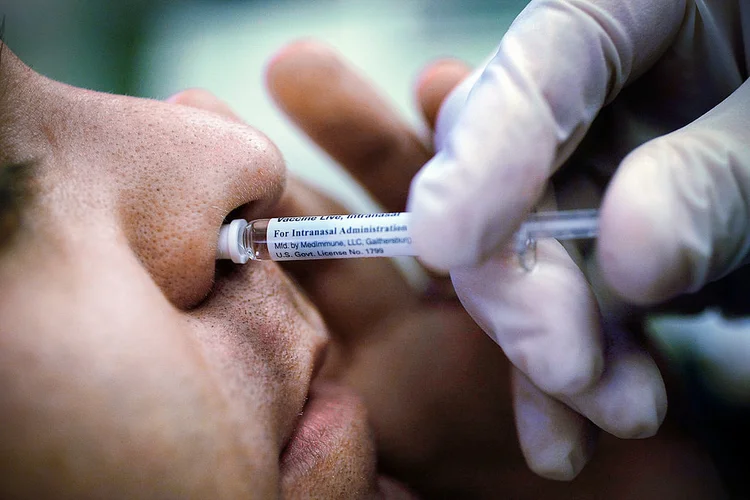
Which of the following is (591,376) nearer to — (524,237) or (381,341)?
(524,237)

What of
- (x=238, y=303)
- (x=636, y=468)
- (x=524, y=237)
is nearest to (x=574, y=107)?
(x=524, y=237)

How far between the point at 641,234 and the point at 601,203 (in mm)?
106

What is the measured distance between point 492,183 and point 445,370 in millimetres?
396

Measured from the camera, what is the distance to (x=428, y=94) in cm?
101

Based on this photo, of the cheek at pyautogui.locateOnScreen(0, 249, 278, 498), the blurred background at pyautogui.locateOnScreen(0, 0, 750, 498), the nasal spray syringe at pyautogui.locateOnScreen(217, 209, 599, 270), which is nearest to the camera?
the cheek at pyautogui.locateOnScreen(0, 249, 278, 498)

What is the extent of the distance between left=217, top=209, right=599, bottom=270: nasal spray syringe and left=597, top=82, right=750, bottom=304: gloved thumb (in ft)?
0.30

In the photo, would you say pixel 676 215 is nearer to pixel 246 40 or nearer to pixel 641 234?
pixel 641 234

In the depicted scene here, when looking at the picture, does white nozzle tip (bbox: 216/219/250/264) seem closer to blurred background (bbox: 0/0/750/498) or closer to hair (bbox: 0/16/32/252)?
hair (bbox: 0/16/32/252)

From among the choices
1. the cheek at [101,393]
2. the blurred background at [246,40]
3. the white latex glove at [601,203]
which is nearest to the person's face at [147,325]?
the cheek at [101,393]

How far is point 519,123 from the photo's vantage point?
0.47 meters

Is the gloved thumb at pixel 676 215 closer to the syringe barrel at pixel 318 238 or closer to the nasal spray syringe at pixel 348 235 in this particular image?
the nasal spray syringe at pixel 348 235

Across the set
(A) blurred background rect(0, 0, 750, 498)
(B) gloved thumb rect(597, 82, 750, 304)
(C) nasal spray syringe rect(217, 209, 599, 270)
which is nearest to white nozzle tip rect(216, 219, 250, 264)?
(C) nasal spray syringe rect(217, 209, 599, 270)

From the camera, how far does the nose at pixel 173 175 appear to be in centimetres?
51

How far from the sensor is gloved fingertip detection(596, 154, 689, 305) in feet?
1.36
